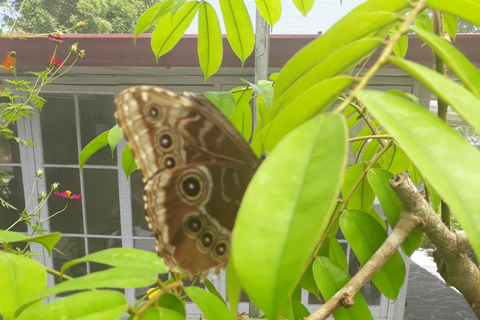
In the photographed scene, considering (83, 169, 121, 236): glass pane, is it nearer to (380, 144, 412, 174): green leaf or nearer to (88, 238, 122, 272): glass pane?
(88, 238, 122, 272): glass pane

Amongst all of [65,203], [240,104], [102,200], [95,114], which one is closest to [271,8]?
[240,104]

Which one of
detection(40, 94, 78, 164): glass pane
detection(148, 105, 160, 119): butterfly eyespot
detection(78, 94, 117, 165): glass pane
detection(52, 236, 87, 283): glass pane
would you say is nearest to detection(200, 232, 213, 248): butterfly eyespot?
detection(148, 105, 160, 119): butterfly eyespot

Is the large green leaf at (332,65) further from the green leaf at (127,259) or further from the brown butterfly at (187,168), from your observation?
the green leaf at (127,259)

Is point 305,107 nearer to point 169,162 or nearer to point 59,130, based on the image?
point 169,162

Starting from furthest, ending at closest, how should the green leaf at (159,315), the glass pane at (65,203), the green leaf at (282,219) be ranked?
the glass pane at (65,203)
the green leaf at (159,315)
the green leaf at (282,219)

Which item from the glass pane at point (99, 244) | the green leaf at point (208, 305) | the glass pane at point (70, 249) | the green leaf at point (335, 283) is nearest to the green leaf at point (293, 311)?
the green leaf at point (335, 283)

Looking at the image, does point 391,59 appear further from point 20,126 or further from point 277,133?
point 20,126
